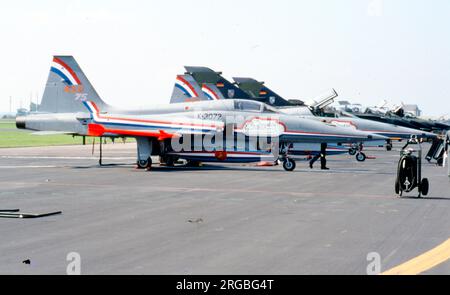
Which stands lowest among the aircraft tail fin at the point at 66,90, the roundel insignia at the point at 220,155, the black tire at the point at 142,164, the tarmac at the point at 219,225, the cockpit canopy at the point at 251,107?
the tarmac at the point at 219,225

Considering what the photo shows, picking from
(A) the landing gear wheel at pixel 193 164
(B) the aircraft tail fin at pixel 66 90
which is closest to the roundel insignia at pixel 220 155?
(A) the landing gear wheel at pixel 193 164

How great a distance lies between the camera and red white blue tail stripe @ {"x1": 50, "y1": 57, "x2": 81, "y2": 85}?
1259 inches

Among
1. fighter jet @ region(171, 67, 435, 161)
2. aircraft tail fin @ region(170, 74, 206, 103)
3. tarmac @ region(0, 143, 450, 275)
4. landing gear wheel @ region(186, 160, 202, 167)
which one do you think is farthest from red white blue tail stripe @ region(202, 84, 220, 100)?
tarmac @ region(0, 143, 450, 275)

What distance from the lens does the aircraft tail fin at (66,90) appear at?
3167 centimetres

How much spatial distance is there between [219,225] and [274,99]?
38.4 m

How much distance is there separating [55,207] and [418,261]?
928cm

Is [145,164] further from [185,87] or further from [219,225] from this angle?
[219,225]

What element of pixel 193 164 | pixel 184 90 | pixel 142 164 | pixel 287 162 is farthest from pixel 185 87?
pixel 287 162

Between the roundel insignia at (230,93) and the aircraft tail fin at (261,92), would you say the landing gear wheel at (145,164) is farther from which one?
the aircraft tail fin at (261,92)

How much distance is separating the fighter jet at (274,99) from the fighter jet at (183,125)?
3132 millimetres

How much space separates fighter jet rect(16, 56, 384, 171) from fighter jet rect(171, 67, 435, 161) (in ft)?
10.3

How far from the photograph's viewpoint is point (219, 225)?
12.8 metres

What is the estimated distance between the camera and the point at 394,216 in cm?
1410
